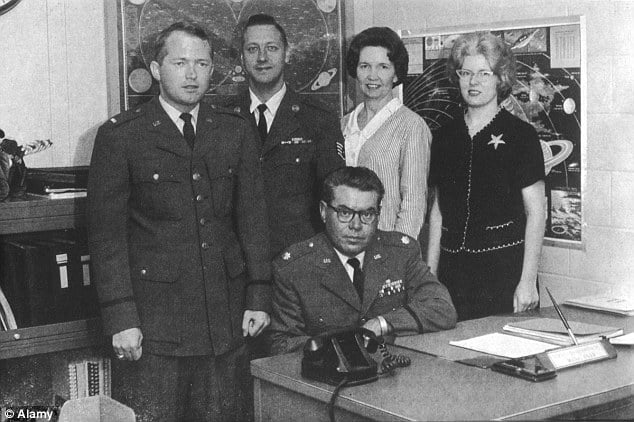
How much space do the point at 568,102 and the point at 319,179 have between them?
99 cm

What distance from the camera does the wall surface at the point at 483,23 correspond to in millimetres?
2965

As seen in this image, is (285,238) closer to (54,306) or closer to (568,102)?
(54,306)

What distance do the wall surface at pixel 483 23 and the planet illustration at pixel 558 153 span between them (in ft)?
0.31

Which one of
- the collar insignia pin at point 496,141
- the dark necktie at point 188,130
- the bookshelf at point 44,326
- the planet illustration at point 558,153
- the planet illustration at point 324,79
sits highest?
the planet illustration at point 324,79

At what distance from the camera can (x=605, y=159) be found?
303cm

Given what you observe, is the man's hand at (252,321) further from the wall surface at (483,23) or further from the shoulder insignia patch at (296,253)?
the wall surface at (483,23)

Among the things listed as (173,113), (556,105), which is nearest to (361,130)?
(556,105)

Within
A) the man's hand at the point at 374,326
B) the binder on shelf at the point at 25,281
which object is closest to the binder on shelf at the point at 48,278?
the binder on shelf at the point at 25,281

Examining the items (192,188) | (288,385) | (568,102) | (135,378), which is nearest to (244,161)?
(192,188)

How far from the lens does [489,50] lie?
2881 millimetres

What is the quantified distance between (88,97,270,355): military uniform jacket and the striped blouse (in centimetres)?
59

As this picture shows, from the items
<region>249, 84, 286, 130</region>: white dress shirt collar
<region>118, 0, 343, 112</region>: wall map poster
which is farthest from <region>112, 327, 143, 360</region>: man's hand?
<region>118, 0, 343, 112</region>: wall map poster

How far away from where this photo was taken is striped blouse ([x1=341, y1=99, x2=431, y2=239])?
306cm

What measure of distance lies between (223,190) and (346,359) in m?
0.92
